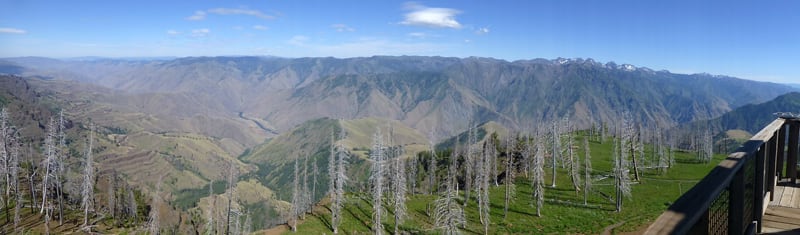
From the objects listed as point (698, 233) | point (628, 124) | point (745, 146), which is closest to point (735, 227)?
point (745, 146)

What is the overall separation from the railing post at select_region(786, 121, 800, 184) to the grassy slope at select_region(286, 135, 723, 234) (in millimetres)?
37030

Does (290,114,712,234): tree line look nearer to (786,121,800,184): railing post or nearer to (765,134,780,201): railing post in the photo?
(786,121,800,184): railing post

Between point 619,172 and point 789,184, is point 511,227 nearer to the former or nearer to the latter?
point 619,172

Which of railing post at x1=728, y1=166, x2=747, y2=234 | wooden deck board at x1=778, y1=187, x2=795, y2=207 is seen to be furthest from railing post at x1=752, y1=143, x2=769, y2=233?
wooden deck board at x1=778, y1=187, x2=795, y2=207

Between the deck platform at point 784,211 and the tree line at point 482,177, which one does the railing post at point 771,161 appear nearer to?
the deck platform at point 784,211

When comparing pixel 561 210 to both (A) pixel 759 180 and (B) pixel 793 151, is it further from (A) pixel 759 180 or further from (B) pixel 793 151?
(A) pixel 759 180

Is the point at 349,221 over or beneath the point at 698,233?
beneath

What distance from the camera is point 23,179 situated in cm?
9944

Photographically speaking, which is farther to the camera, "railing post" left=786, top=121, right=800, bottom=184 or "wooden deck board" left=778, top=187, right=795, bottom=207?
"wooden deck board" left=778, top=187, right=795, bottom=207

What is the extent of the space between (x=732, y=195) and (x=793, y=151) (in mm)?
8210

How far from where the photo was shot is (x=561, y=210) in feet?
213

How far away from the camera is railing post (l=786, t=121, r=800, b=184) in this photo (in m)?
11.0

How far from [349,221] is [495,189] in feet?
101

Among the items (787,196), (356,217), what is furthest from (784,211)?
(356,217)
